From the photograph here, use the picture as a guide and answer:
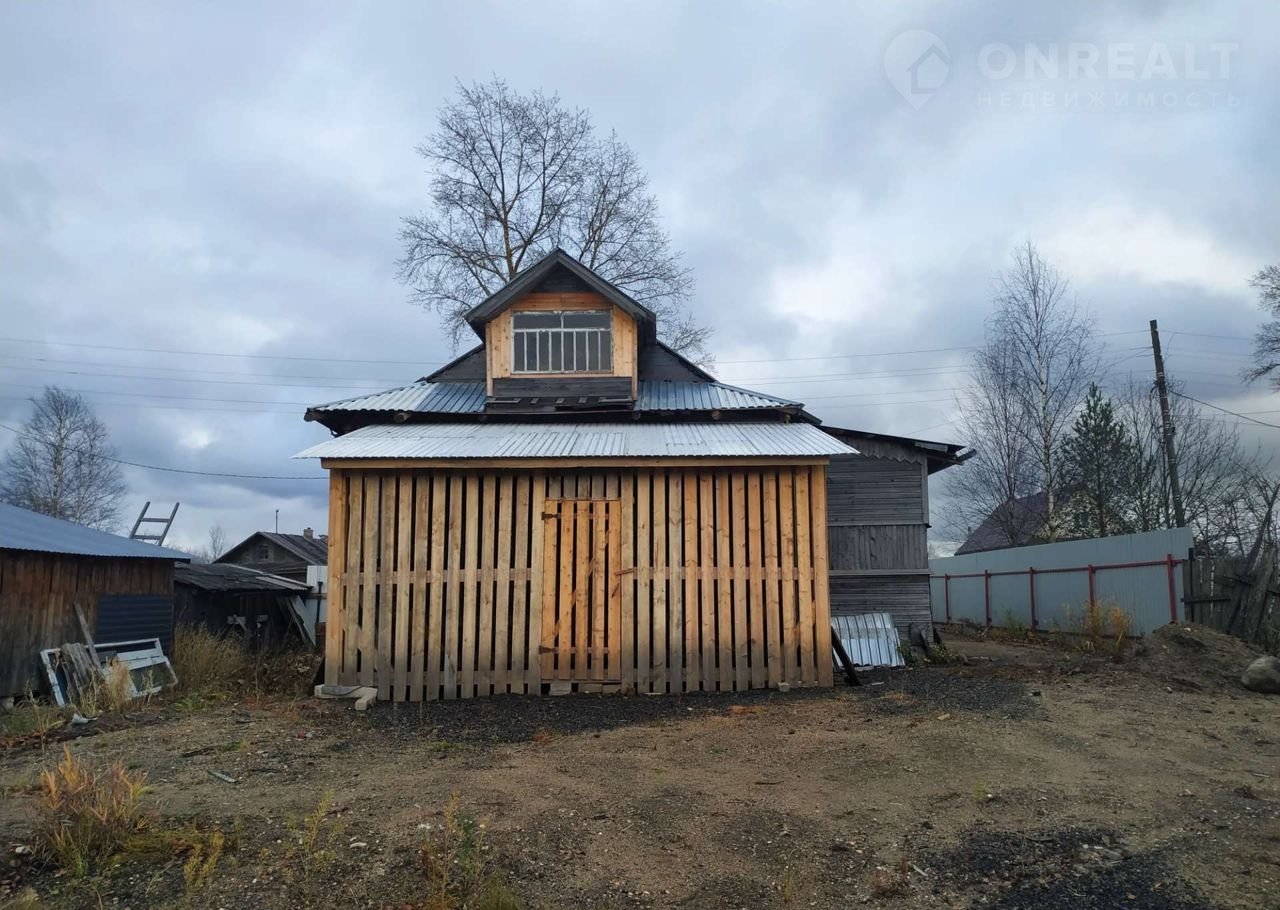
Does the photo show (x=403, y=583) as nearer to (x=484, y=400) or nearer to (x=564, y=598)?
(x=564, y=598)

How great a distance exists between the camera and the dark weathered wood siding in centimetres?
1384

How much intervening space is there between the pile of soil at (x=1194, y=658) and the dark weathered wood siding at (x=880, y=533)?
3604 mm

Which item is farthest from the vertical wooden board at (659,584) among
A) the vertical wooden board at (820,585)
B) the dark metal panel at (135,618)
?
the dark metal panel at (135,618)

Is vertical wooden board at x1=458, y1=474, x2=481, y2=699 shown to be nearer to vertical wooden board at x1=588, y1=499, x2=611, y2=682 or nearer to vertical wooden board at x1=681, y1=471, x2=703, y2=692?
vertical wooden board at x1=588, y1=499, x2=611, y2=682

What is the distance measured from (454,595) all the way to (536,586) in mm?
975

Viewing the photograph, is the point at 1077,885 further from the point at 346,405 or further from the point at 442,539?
the point at 346,405

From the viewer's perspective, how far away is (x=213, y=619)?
681 inches

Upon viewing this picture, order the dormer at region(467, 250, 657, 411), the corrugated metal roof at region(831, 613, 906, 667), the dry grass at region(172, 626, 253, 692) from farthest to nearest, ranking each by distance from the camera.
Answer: the dormer at region(467, 250, 657, 411) < the corrugated metal roof at region(831, 613, 906, 667) < the dry grass at region(172, 626, 253, 692)

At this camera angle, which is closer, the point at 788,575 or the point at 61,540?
the point at 788,575

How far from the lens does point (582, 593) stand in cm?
1017

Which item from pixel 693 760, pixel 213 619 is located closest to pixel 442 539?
pixel 693 760

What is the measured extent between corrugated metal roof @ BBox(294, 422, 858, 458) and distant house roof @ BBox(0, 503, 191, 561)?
454 centimetres

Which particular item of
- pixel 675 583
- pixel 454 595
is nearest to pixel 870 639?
pixel 675 583

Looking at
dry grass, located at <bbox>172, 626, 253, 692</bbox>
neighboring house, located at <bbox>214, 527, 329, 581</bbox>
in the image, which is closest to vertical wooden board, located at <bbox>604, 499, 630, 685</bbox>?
dry grass, located at <bbox>172, 626, 253, 692</bbox>
